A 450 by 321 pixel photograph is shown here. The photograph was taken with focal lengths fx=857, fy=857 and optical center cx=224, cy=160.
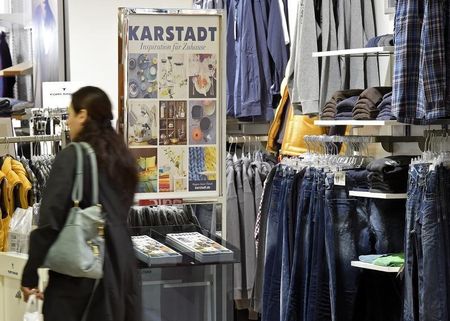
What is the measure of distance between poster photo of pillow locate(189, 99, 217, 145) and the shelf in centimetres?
306

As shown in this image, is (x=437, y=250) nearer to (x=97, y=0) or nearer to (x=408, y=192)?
(x=408, y=192)

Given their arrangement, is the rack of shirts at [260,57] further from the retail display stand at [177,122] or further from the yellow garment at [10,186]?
the yellow garment at [10,186]

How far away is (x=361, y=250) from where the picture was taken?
4445 millimetres

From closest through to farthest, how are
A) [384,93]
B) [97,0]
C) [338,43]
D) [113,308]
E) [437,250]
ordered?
[113,308] < [437,250] < [384,93] < [338,43] < [97,0]

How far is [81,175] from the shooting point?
3.29 m

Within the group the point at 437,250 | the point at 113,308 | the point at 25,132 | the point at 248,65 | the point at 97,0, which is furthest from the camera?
the point at 97,0

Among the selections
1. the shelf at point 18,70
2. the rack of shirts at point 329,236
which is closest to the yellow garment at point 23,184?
the rack of shirts at point 329,236

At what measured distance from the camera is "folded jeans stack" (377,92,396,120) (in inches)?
165

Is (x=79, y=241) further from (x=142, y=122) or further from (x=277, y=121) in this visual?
(x=277, y=121)

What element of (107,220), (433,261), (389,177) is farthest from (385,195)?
(107,220)

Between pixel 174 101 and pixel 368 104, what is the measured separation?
1.00m

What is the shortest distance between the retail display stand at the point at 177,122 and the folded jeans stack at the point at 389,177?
82 centimetres

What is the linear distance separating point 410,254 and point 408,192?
0.29 metres

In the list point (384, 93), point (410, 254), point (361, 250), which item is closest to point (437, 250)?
point (410, 254)
